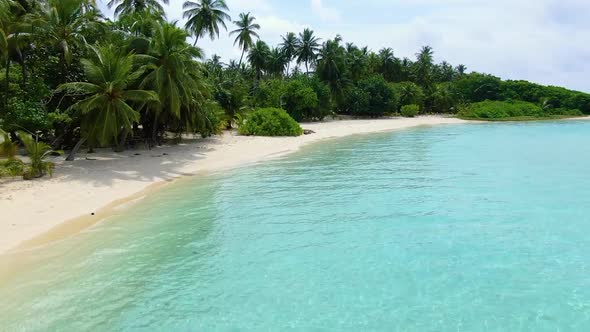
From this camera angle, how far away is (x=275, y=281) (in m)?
8.58

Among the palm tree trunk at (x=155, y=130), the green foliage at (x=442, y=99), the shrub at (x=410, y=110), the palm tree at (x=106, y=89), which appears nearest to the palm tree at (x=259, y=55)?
the shrub at (x=410, y=110)

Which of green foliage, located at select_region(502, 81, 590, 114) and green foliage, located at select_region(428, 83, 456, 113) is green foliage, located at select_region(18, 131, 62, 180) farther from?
green foliage, located at select_region(502, 81, 590, 114)

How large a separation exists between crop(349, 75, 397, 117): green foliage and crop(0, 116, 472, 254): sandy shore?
3026 cm

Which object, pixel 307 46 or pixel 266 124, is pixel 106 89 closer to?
pixel 266 124

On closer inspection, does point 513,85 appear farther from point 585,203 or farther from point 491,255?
point 491,255

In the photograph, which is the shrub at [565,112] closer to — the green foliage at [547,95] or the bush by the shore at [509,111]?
the bush by the shore at [509,111]

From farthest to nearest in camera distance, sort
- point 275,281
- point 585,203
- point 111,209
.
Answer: point 585,203
point 111,209
point 275,281

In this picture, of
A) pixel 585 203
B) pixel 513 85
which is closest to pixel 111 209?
pixel 585 203

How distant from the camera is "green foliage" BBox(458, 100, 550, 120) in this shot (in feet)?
223

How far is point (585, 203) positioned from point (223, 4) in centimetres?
3868

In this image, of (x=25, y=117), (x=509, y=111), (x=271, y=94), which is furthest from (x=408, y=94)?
(x=25, y=117)

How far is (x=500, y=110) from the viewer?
69.9m

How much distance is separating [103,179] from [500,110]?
67.5m

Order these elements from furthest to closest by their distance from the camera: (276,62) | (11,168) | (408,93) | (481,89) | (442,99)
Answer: (481,89) < (442,99) < (408,93) < (276,62) < (11,168)
